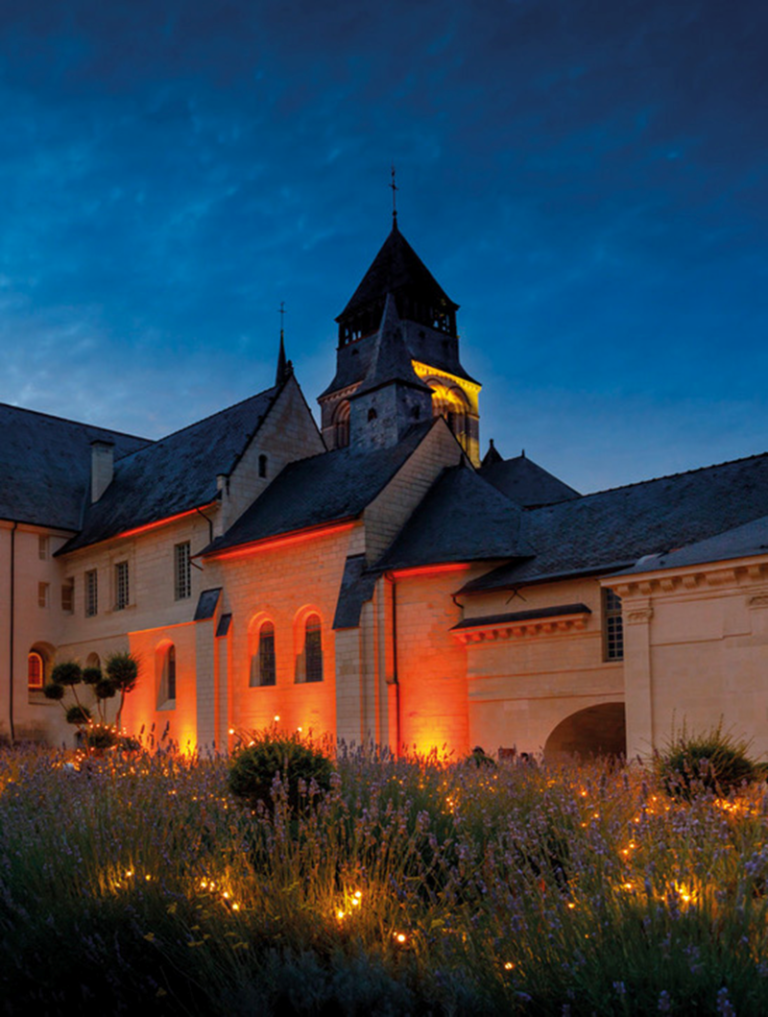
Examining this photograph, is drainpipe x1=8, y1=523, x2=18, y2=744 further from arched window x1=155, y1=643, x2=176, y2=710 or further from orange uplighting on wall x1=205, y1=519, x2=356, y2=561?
orange uplighting on wall x1=205, y1=519, x2=356, y2=561

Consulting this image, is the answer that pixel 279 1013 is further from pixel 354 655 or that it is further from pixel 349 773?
pixel 354 655

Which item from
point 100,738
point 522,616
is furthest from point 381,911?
point 522,616

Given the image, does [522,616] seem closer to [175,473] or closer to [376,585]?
[376,585]

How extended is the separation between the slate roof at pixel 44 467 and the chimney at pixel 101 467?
3.20ft

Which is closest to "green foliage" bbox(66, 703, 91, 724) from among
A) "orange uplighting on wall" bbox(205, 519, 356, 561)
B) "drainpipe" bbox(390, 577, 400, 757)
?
"orange uplighting on wall" bbox(205, 519, 356, 561)

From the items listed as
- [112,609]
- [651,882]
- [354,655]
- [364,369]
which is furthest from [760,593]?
[364,369]

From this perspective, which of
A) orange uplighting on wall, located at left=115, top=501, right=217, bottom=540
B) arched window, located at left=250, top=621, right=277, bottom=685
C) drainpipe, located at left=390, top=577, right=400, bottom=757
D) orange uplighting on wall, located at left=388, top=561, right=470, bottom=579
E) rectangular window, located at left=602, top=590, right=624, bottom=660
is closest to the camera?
rectangular window, located at left=602, top=590, right=624, bottom=660

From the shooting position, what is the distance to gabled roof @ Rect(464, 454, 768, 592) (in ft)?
75.6

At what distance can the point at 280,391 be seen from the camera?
118ft

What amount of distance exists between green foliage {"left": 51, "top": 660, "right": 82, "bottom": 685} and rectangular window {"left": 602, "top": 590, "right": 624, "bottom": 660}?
19.6 m

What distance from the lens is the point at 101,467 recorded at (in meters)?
43.4

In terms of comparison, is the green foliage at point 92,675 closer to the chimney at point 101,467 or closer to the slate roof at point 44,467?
the slate roof at point 44,467

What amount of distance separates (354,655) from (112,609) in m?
14.9

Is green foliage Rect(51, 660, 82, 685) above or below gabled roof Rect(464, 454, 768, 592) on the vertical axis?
below
